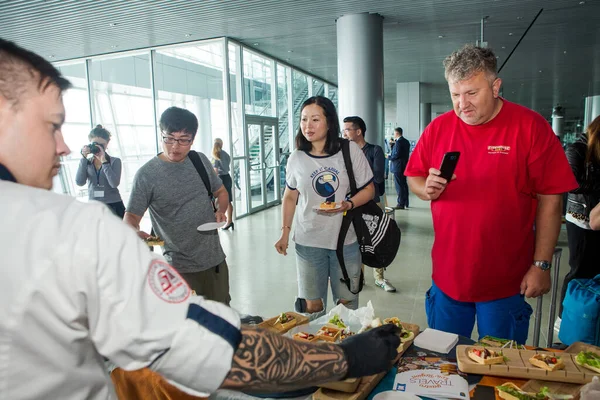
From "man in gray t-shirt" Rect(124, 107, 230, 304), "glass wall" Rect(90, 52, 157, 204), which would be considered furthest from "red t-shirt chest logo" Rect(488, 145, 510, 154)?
"glass wall" Rect(90, 52, 157, 204)

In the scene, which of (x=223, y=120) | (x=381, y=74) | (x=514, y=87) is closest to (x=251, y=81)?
(x=223, y=120)

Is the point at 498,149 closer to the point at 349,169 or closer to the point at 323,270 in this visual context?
the point at 349,169

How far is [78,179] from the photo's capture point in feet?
15.6

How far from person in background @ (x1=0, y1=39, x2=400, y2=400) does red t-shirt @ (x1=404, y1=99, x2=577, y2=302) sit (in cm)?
133

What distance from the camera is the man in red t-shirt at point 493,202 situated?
5.78 ft

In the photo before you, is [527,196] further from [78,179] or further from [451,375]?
[78,179]

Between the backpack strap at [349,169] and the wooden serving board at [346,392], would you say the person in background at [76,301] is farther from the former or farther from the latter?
the backpack strap at [349,169]

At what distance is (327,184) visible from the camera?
8.25ft

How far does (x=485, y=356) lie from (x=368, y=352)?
73 cm

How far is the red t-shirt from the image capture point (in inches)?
69.4

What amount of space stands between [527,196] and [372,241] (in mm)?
892

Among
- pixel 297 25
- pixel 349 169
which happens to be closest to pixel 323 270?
pixel 349 169

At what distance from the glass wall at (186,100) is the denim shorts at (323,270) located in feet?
19.2

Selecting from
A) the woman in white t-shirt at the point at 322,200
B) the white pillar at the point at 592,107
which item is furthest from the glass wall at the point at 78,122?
the white pillar at the point at 592,107
